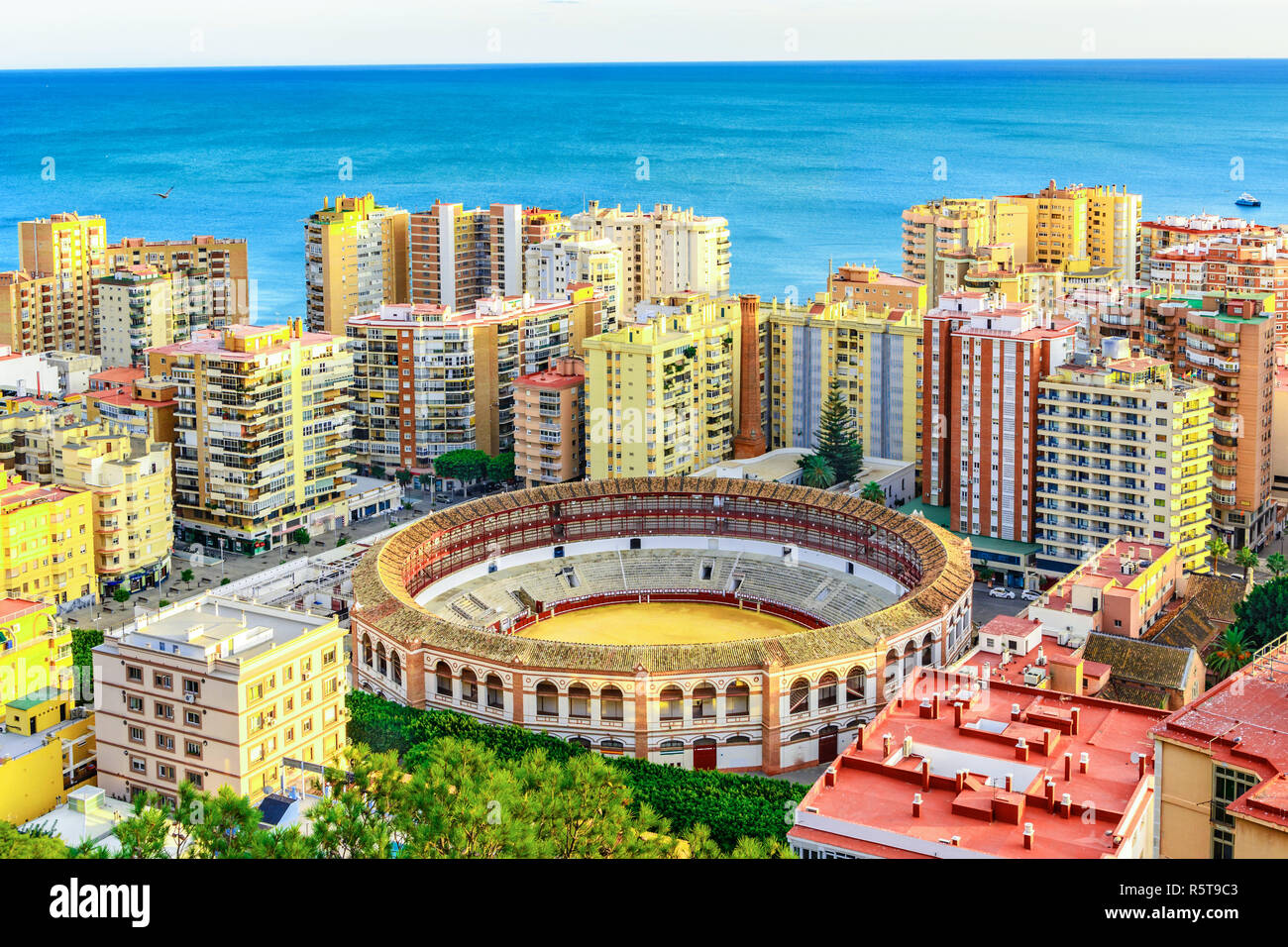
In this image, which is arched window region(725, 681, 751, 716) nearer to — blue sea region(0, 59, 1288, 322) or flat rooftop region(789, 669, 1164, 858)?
flat rooftop region(789, 669, 1164, 858)

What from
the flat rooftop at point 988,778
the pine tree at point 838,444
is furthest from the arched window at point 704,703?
the pine tree at point 838,444

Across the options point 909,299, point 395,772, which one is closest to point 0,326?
point 909,299

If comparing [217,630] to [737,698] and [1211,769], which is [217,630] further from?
[1211,769]

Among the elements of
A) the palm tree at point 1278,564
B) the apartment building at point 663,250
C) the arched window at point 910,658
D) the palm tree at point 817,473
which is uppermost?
the apartment building at point 663,250

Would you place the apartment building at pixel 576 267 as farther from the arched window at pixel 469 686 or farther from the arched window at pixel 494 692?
the arched window at pixel 494 692

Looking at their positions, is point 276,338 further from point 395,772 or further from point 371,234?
point 395,772

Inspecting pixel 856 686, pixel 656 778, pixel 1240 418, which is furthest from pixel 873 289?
pixel 656 778
